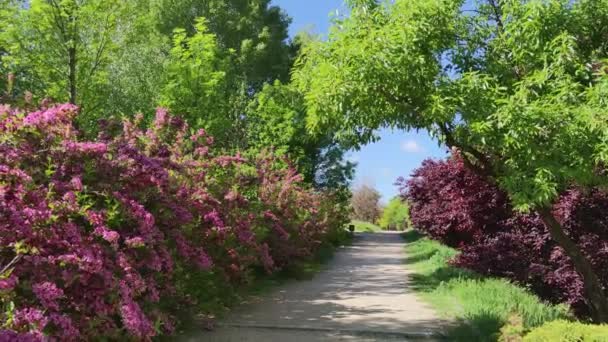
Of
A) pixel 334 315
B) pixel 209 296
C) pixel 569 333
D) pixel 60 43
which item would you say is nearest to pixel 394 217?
pixel 60 43

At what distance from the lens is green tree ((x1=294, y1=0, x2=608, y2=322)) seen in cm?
568

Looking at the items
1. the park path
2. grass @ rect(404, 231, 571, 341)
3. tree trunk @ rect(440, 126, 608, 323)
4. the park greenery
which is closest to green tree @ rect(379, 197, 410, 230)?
grass @ rect(404, 231, 571, 341)

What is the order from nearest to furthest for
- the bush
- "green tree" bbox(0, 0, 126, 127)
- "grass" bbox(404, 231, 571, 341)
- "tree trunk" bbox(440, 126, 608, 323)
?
the bush
"grass" bbox(404, 231, 571, 341)
"tree trunk" bbox(440, 126, 608, 323)
"green tree" bbox(0, 0, 126, 127)

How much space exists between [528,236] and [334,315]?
4660mm

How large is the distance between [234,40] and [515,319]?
28744 mm

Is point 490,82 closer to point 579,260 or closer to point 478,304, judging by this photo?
point 579,260

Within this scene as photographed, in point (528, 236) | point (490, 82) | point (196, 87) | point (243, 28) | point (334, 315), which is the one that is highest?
point (243, 28)

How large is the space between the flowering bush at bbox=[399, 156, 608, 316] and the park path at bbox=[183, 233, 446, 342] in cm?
193

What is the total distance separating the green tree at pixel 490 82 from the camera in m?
5.68

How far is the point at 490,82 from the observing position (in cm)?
657

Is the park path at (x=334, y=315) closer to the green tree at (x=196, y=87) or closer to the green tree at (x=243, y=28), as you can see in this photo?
the green tree at (x=196, y=87)

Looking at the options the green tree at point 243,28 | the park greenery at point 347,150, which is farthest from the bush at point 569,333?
the green tree at point 243,28

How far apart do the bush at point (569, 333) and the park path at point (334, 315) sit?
5.92 feet

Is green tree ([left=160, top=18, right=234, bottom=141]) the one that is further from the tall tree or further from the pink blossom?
the tall tree
